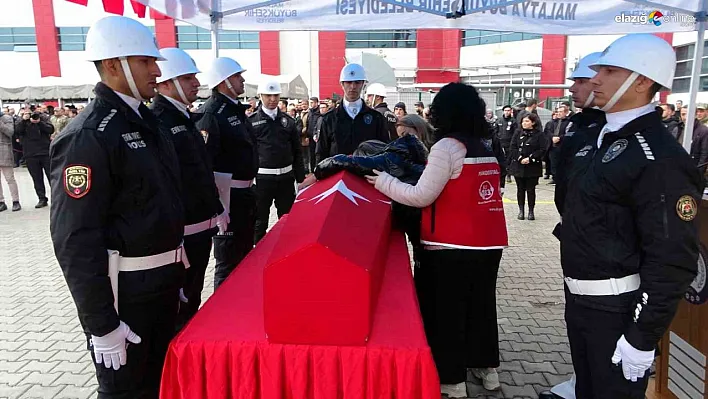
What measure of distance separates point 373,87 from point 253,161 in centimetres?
458

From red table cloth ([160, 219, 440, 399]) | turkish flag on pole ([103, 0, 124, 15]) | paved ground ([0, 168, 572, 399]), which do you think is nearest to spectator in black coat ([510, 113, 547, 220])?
paved ground ([0, 168, 572, 399])

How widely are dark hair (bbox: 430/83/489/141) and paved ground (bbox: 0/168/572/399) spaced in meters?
1.66

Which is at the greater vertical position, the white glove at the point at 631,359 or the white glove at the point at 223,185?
the white glove at the point at 223,185

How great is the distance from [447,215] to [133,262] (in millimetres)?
1527

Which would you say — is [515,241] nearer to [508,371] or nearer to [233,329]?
[508,371]

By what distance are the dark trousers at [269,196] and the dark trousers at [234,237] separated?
3.63 feet

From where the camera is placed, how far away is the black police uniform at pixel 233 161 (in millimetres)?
3838

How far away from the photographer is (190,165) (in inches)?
118

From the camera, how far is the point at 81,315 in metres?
1.78

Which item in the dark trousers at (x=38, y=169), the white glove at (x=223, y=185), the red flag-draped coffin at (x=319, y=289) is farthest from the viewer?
the dark trousers at (x=38, y=169)

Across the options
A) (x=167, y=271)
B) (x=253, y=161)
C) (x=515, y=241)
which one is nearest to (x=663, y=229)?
(x=167, y=271)

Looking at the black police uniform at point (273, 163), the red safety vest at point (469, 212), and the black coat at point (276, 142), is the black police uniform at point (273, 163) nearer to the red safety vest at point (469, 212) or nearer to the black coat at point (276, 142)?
the black coat at point (276, 142)

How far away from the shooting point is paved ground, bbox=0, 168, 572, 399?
3.10 meters

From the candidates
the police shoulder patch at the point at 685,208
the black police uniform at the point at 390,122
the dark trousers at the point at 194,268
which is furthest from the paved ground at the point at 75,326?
the black police uniform at the point at 390,122
